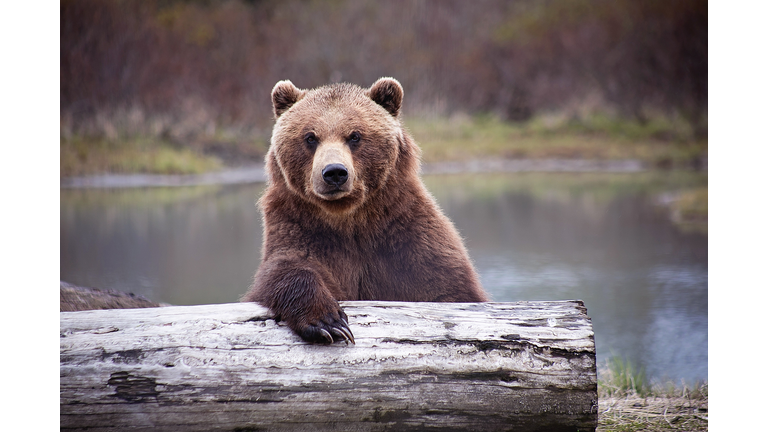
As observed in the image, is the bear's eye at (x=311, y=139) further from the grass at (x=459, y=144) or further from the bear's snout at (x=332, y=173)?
A: the grass at (x=459, y=144)

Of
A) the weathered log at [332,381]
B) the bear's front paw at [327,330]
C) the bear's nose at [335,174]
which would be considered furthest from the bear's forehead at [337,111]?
the weathered log at [332,381]

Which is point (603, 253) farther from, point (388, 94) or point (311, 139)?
point (311, 139)

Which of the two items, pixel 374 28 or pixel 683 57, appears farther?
pixel 374 28

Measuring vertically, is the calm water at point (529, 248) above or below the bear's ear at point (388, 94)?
below

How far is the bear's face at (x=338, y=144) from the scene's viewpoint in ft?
9.50

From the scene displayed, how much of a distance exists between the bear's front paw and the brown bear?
0.48 metres

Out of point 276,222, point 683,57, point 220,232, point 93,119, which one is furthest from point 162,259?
point 683,57

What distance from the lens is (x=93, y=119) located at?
182 inches

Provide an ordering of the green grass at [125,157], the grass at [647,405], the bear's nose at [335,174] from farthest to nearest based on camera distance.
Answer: the green grass at [125,157] < the grass at [647,405] < the bear's nose at [335,174]

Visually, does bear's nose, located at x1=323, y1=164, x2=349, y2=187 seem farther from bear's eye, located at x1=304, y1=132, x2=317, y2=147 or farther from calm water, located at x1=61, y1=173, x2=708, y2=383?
calm water, located at x1=61, y1=173, x2=708, y2=383

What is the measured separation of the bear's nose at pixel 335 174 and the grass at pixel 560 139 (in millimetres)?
2730

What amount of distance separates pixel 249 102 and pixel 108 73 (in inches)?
122

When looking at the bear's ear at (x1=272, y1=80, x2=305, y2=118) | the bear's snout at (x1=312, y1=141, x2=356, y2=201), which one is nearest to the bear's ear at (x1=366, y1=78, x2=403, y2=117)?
the bear's ear at (x1=272, y1=80, x2=305, y2=118)

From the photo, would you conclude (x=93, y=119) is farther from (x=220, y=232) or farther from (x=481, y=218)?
(x=481, y=218)
